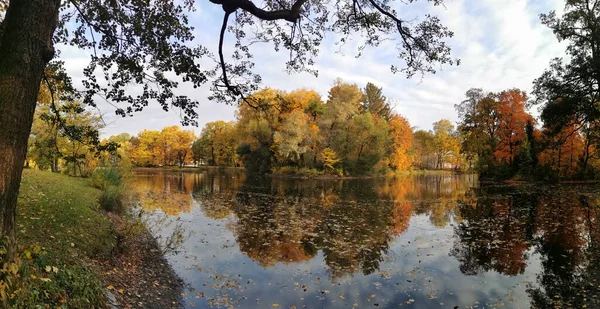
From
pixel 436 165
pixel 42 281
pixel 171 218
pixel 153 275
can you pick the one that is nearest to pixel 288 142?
pixel 171 218

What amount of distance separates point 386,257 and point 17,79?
368 inches

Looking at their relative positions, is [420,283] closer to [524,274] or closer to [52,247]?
[524,274]

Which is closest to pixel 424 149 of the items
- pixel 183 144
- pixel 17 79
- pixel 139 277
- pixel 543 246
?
pixel 183 144

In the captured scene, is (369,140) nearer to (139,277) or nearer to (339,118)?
(339,118)

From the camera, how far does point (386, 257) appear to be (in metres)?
9.86

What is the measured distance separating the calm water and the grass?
2090 mm

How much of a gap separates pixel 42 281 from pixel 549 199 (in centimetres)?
2617

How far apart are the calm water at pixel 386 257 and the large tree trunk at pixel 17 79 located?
435 cm

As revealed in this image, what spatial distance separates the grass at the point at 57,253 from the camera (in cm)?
398

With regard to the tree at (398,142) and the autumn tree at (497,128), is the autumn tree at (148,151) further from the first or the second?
the autumn tree at (497,128)

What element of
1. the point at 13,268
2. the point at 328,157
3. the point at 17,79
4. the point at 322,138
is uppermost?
the point at 322,138

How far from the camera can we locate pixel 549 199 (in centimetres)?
2142

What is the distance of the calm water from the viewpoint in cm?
703

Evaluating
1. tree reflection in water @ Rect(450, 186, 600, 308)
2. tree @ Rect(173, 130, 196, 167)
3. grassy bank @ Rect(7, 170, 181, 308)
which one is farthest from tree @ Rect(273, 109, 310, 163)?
tree @ Rect(173, 130, 196, 167)
